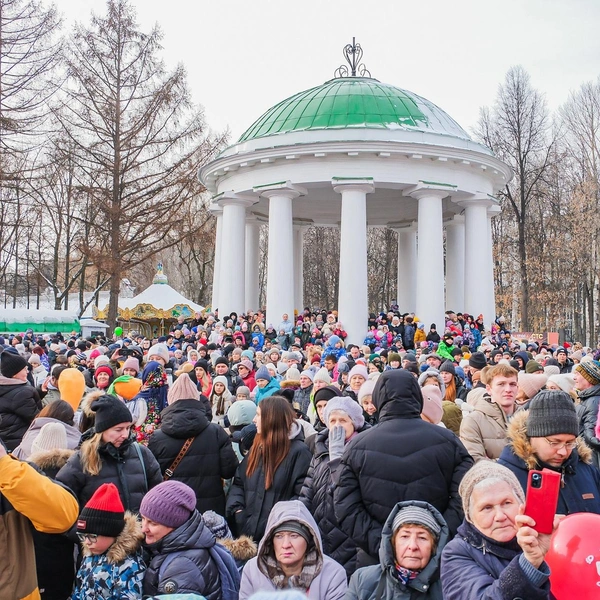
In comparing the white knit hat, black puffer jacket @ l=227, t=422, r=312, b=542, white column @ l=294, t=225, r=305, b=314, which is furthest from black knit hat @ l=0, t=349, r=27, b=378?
white column @ l=294, t=225, r=305, b=314

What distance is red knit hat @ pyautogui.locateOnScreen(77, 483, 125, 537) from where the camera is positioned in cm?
330

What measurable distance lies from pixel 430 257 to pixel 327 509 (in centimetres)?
1900

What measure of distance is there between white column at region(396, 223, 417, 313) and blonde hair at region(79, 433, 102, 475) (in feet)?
86.3

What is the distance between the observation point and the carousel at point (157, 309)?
32719 mm

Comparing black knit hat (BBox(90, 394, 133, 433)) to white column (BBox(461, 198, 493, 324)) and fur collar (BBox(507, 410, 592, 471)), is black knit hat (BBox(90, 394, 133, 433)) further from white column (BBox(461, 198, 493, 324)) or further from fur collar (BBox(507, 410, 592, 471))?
white column (BBox(461, 198, 493, 324))

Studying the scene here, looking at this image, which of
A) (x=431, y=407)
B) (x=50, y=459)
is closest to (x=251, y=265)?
(x=431, y=407)

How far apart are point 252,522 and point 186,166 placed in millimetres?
28071

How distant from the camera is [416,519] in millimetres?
3086

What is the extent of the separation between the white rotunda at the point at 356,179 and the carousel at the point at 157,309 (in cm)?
662

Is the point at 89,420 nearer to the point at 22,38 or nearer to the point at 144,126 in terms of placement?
the point at 22,38

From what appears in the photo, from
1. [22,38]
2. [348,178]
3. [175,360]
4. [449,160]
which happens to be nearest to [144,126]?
[22,38]

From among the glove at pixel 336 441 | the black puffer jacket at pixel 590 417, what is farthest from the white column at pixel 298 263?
the glove at pixel 336 441

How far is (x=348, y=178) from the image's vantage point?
2197 cm

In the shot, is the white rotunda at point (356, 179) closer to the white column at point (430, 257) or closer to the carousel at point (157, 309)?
the white column at point (430, 257)
